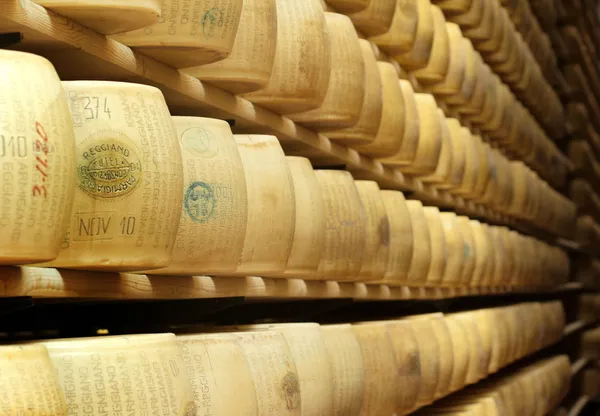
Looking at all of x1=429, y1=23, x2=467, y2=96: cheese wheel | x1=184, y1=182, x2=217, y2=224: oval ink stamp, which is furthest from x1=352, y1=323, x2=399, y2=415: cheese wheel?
x1=429, y1=23, x2=467, y2=96: cheese wheel

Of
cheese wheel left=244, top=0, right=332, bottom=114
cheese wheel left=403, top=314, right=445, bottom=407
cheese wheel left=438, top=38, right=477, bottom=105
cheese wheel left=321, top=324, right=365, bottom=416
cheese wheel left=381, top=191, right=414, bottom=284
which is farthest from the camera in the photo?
cheese wheel left=438, top=38, right=477, bottom=105

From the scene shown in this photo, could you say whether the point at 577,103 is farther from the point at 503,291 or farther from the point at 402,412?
the point at 402,412

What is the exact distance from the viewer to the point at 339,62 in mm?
2119

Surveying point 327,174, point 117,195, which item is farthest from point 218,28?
point 327,174

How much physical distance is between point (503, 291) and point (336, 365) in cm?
303

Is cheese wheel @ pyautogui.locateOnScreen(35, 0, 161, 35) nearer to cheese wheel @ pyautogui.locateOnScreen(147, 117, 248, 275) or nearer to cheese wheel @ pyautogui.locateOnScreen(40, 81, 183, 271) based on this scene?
cheese wheel @ pyautogui.locateOnScreen(40, 81, 183, 271)

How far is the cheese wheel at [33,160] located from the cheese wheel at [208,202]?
0.36 m

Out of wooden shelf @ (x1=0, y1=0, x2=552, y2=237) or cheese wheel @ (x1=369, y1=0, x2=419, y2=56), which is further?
cheese wheel @ (x1=369, y1=0, x2=419, y2=56)

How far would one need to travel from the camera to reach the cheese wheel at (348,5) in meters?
2.39

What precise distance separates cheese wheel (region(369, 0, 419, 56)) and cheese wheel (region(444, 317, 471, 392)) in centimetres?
86

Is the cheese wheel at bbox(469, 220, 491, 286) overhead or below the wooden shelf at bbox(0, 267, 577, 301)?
below

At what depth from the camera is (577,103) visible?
297 inches

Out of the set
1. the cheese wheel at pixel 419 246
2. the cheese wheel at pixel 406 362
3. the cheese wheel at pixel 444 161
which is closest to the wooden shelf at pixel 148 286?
the cheese wheel at pixel 406 362

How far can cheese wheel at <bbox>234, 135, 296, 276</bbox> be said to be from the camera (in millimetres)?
1623
